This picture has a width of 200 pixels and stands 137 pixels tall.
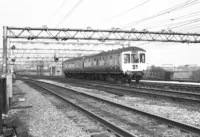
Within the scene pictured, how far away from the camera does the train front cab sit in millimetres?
23391

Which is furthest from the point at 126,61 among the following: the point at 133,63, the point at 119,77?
the point at 119,77

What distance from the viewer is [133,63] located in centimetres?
2380

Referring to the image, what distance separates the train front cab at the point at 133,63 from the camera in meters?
23.4

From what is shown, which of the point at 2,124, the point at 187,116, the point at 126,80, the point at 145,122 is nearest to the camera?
the point at 2,124

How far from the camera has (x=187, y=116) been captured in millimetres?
8281

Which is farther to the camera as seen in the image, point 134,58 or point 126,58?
point 134,58

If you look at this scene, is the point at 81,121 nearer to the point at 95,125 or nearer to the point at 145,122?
the point at 95,125

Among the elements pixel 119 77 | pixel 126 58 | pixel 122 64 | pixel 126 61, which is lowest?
pixel 119 77

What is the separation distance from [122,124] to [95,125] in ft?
2.50

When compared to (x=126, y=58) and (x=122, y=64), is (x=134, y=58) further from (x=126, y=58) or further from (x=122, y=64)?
(x=122, y=64)

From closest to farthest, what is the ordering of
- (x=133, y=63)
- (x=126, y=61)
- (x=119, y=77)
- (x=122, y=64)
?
(x=122, y=64) < (x=126, y=61) < (x=133, y=63) < (x=119, y=77)

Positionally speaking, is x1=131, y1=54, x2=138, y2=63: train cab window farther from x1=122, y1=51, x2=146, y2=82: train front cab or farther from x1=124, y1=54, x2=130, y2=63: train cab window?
x1=124, y1=54, x2=130, y2=63: train cab window

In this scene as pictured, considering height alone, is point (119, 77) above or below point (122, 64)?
below

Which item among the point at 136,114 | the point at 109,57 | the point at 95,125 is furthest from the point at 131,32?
the point at 95,125
